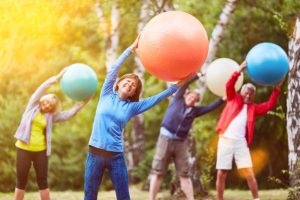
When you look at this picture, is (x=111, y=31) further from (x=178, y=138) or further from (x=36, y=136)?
(x=36, y=136)

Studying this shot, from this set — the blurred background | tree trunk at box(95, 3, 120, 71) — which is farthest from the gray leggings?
tree trunk at box(95, 3, 120, 71)

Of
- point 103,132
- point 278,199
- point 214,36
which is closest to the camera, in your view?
point 103,132

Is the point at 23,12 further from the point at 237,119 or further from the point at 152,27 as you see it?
the point at 152,27

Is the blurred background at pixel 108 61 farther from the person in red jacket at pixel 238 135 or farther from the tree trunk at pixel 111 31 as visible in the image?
the person in red jacket at pixel 238 135

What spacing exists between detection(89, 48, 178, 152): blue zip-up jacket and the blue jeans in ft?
0.34

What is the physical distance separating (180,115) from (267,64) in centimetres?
154

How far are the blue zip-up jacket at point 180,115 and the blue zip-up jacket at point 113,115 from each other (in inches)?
103

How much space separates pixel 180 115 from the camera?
316 inches

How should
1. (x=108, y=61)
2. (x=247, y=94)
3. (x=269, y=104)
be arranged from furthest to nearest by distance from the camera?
(x=108, y=61), (x=247, y=94), (x=269, y=104)

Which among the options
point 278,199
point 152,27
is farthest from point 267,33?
point 152,27

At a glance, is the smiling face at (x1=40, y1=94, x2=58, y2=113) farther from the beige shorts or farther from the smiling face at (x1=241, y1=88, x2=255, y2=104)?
the smiling face at (x1=241, y1=88, x2=255, y2=104)

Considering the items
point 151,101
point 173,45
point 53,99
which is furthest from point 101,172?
point 53,99

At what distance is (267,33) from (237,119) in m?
6.75

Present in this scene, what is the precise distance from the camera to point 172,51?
5410mm
